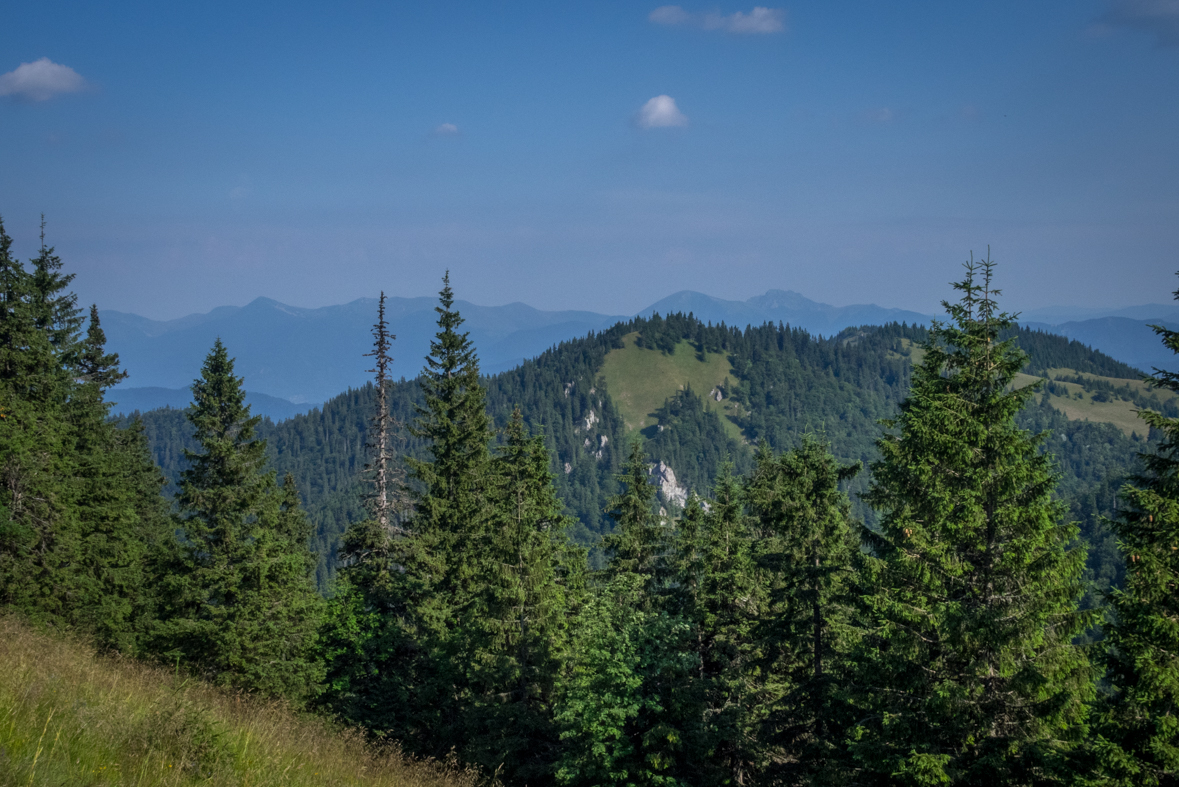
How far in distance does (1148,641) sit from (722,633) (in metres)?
12.7

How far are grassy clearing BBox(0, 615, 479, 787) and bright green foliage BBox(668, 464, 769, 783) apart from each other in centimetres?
1191

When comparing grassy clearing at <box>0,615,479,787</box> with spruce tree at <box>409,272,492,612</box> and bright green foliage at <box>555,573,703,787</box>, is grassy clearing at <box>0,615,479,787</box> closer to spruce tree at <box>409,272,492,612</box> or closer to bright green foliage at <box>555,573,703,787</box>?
bright green foliage at <box>555,573,703,787</box>

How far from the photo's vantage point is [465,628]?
80.7 ft

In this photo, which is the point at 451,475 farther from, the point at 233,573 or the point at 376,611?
the point at 233,573

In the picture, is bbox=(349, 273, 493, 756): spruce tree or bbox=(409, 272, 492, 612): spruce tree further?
bbox=(409, 272, 492, 612): spruce tree

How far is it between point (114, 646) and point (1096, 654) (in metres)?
26.9

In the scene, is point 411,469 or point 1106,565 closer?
point 411,469

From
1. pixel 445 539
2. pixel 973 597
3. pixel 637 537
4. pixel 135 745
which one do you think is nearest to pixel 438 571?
pixel 445 539

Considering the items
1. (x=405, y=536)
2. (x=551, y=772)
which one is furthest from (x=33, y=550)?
(x=551, y=772)

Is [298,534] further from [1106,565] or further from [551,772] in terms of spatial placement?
[1106,565]

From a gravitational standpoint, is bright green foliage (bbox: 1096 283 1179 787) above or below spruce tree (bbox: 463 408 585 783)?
above

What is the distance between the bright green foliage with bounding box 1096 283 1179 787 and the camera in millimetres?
10047

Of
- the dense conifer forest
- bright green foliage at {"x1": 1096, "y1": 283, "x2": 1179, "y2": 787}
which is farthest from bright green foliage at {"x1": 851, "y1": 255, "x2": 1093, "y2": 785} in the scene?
bright green foliage at {"x1": 1096, "y1": 283, "x2": 1179, "y2": 787}

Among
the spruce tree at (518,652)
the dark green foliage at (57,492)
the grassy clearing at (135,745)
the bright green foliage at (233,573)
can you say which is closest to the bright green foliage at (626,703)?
the spruce tree at (518,652)
